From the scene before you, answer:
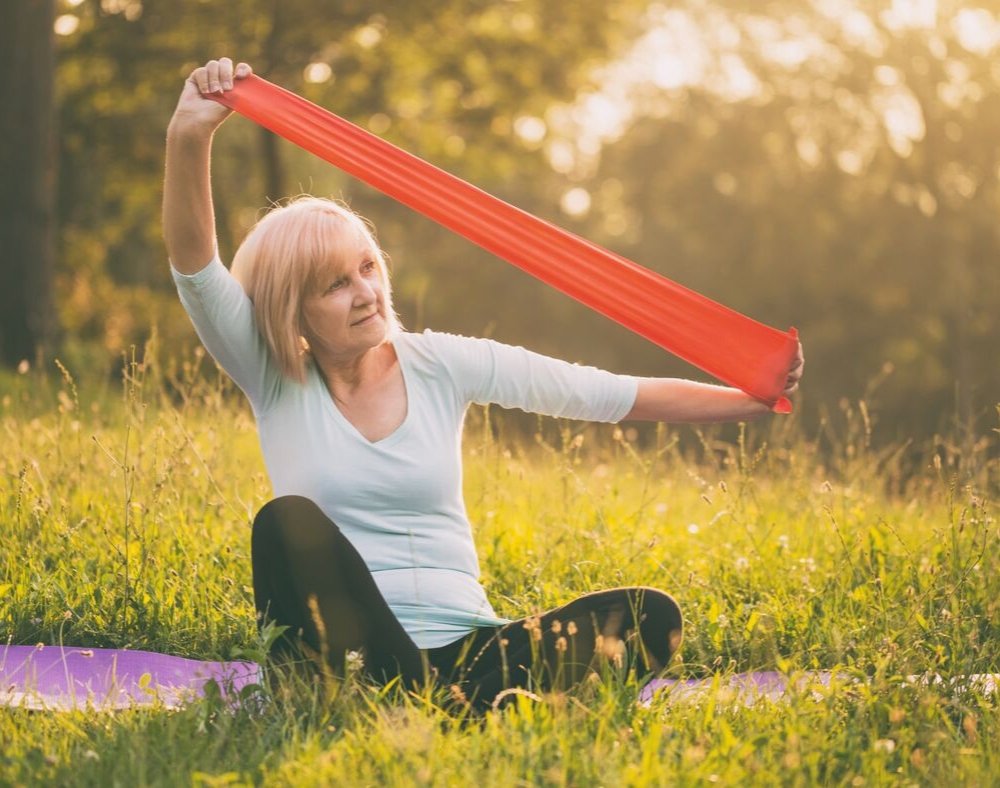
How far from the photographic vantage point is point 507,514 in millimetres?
5090

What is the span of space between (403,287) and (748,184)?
8063 millimetres

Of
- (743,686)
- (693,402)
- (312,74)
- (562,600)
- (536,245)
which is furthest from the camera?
(312,74)

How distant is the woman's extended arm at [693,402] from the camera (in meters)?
3.32

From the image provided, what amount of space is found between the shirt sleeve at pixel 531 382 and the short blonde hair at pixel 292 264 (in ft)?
0.76

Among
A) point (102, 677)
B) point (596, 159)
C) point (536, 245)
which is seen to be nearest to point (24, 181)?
point (102, 677)

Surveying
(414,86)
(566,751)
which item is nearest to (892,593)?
(566,751)

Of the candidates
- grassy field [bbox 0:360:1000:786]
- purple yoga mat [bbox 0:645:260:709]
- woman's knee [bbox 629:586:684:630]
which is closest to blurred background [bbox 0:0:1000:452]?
grassy field [bbox 0:360:1000:786]

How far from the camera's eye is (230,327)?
124 inches

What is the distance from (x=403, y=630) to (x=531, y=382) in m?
0.74

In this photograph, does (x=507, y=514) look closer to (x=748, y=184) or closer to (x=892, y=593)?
(x=892, y=593)

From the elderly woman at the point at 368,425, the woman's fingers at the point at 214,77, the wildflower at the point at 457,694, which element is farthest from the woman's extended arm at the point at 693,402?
the woman's fingers at the point at 214,77

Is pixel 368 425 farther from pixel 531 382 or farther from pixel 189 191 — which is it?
pixel 189 191

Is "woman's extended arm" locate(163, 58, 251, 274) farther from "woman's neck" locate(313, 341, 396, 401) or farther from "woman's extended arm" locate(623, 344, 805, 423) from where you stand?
"woman's extended arm" locate(623, 344, 805, 423)

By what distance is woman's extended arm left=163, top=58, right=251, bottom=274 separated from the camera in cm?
307
